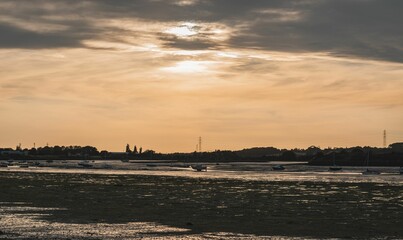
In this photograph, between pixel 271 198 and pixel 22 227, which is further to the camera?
pixel 271 198

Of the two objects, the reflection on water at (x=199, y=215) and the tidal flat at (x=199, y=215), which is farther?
the reflection on water at (x=199, y=215)

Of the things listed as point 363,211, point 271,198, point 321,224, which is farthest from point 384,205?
point 321,224

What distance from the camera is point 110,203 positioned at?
53.3 meters

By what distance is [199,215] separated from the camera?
43750 millimetres

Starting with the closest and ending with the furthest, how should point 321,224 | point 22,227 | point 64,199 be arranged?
1. point 22,227
2. point 321,224
3. point 64,199

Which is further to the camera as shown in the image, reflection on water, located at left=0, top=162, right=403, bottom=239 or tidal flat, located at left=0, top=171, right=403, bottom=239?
reflection on water, located at left=0, top=162, right=403, bottom=239

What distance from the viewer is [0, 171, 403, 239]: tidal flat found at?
114ft

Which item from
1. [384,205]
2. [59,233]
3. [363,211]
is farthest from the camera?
[384,205]

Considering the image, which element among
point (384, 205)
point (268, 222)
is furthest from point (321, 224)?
point (384, 205)

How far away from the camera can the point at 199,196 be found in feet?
202

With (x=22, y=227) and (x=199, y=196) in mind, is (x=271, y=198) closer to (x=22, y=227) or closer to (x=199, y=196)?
(x=199, y=196)

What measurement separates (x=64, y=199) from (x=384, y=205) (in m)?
25.9

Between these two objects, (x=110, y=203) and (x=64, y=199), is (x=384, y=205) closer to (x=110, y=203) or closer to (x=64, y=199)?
(x=110, y=203)

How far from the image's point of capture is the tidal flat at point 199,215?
34.8 meters
